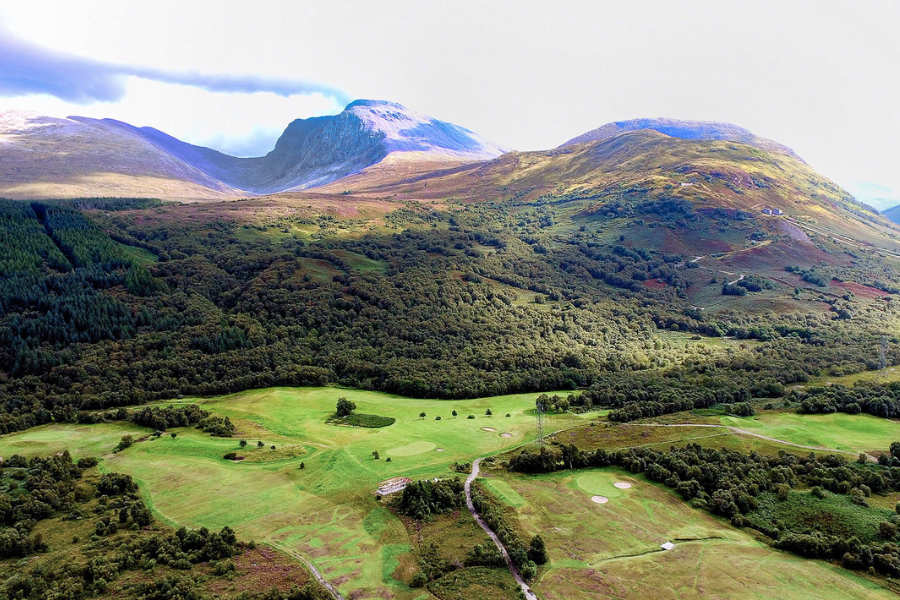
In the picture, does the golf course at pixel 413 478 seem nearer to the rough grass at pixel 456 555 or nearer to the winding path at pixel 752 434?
the rough grass at pixel 456 555

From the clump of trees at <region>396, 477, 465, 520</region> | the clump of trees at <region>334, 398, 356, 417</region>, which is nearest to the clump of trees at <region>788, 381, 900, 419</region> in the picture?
the clump of trees at <region>396, 477, 465, 520</region>

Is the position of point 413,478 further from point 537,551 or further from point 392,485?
point 537,551

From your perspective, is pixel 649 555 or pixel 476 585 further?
pixel 649 555

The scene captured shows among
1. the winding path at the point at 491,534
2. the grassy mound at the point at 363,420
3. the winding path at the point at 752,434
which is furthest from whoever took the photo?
the grassy mound at the point at 363,420

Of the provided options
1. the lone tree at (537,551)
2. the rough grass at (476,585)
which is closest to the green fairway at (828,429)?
the lone tree at (537,551)

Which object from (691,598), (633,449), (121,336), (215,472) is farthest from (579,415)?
(121,336)

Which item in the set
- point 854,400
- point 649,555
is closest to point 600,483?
point 649,555

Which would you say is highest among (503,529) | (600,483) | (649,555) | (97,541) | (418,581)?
(649,555)
